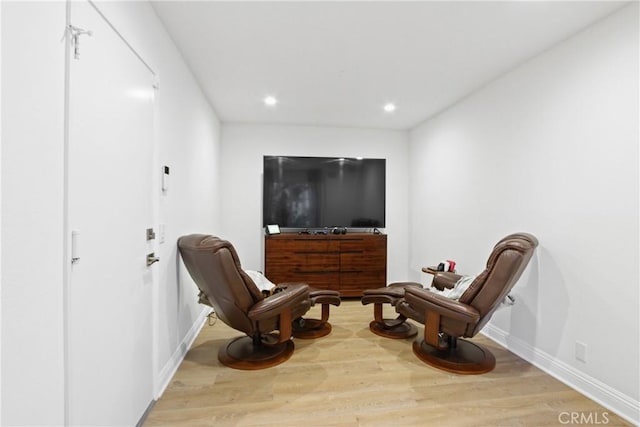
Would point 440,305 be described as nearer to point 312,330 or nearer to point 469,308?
point 469,308

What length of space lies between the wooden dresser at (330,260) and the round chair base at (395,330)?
93cm

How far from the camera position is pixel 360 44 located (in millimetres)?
2193

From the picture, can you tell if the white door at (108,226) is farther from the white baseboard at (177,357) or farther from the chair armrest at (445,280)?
the chair armrest at (445,280)

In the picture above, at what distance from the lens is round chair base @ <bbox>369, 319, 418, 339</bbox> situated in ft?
9.33

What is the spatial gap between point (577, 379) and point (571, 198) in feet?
4.30

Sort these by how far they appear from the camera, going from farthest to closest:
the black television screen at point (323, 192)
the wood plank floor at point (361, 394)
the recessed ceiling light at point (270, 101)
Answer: the black television screen at point (323, 192) → the recessed ceiling light at point (270, 101) → the wood plank floor at point (361, 394)

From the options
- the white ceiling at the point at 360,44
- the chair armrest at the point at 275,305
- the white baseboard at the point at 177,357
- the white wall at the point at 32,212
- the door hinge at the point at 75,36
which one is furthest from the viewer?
the chair armrest at the point at 275,305

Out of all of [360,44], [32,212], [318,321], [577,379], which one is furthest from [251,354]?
[360,44]

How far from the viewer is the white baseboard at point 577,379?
68.7 inches

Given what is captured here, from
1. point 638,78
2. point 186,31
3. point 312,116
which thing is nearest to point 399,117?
point 312,116

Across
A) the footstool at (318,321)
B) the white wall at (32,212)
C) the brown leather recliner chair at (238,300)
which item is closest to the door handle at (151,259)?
the brown leather recliner chair at (238,300)

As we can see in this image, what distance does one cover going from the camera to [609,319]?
1.87m

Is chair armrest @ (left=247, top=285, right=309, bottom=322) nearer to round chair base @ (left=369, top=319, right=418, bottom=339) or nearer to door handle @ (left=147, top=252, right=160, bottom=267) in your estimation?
door handle @ (left=147, top=252, right=160, bottom=267)

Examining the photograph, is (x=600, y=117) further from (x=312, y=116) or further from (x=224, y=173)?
(x=224, y=173)
